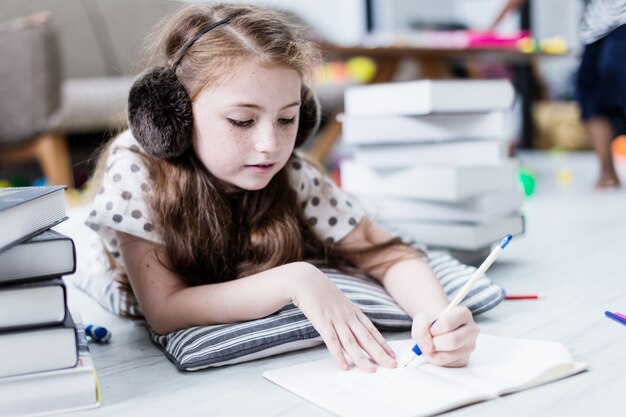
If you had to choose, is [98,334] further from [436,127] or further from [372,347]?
[436,127]

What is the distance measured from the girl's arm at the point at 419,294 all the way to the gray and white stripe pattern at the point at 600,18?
1371 millimetres

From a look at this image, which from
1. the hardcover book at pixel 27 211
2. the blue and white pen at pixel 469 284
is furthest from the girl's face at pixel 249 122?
the blue and white pen at pixel 469 284

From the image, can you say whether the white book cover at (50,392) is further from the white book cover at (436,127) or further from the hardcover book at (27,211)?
the white book cover at (436,127)

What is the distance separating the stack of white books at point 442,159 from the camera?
1.35 m

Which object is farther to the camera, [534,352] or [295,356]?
[295,356]

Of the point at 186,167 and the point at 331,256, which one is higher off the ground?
the point at 186,167

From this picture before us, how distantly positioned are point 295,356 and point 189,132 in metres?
0.34

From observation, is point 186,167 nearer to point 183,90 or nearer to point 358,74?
point 183,90

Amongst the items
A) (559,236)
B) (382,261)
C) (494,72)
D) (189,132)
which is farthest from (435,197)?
(494,72)

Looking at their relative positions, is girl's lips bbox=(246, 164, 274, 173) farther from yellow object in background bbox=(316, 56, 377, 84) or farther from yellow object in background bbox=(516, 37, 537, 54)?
yellow object in background bbox=(316, 56, 377, 84)

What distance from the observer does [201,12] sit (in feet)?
3.47

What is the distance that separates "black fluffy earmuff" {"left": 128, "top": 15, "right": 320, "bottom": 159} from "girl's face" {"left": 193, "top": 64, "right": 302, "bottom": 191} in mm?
24

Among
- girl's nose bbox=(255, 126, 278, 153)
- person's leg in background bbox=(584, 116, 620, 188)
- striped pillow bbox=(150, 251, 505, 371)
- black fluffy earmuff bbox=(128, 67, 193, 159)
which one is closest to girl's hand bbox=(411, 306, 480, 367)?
striped pillow bbox=(150, 251, 505, 371)

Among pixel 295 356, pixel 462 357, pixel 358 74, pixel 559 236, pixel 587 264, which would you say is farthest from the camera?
pixel 358 74
